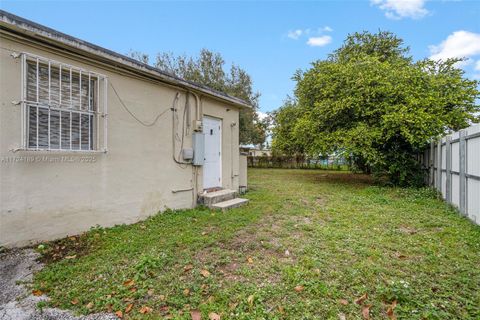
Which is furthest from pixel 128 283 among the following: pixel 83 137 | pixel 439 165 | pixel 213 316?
pixel 439 165

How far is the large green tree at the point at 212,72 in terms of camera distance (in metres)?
17.5

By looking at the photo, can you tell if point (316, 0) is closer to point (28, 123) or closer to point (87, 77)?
point (87, 77)

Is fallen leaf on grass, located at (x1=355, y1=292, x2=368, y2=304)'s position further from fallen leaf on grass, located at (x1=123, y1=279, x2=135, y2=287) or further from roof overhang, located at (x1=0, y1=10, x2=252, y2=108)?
roof overhang, located at (x1=0, y1=10, x2=252, y2=108)

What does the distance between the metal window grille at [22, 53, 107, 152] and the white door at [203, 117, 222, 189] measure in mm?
2773

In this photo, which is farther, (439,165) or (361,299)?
(439,165)

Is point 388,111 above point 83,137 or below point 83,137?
above

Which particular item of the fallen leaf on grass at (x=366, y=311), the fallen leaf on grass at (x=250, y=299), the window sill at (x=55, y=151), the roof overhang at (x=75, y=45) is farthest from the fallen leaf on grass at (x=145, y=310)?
the roof overhang at (x=75, y=45)

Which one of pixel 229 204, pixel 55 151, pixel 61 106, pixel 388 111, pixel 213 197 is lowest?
pixel 229 204

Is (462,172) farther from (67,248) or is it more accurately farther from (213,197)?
(67,248)

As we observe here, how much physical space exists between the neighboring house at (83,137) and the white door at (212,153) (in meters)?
0.51

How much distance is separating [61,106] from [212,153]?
12.1ft

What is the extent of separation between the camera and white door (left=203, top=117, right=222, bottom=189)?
6398 mm

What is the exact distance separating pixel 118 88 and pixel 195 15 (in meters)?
5.11

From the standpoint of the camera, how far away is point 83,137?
12.8 feet
